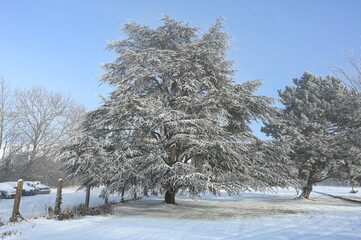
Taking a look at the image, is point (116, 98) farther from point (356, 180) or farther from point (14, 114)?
point (14, 114)

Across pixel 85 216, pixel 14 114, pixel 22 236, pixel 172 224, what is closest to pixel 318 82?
pixel 172 224

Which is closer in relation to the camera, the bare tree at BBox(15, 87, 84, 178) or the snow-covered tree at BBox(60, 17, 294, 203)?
the snow-covered tree at BBox(60, 17, 294, 203)

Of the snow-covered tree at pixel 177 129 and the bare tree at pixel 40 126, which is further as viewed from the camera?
the bare tree at pixel 40 126

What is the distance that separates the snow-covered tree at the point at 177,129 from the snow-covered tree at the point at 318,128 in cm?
488

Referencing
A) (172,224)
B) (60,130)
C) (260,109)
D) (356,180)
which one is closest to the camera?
(172,224)

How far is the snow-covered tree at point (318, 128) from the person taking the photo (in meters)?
17.8

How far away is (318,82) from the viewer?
21375 mm

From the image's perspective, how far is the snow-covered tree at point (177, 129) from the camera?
10672 millimetres

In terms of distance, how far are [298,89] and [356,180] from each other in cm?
803

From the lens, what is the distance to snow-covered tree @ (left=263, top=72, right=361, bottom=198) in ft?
58.4

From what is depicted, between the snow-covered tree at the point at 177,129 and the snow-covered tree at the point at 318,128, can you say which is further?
the snow-covered tree at the point at 318,128

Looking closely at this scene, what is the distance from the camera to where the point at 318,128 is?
18.9m

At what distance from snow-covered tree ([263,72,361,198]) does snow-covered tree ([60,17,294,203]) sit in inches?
192

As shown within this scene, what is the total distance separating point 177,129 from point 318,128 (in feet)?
42.2
